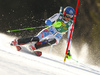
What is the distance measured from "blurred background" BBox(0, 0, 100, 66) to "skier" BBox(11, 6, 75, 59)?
3.06 meters

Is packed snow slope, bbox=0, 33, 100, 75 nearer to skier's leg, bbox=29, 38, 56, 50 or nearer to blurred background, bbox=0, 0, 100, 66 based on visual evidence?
skier's leg, bbox=29, 38, 56, 50

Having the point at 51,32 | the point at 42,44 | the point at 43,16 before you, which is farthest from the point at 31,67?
the point at 43,16

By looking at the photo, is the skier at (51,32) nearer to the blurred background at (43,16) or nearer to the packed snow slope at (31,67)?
the packed snow slope at (31,67)

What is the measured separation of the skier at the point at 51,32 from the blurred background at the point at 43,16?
306cm

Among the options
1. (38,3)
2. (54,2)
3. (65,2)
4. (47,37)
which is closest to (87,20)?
(65,2)

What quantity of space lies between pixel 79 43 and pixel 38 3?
2.25 metres

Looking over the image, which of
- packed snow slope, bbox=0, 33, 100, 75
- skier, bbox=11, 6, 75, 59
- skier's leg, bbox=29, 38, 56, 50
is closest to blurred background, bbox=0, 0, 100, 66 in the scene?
skier, bbox=11, 6, 75, 59

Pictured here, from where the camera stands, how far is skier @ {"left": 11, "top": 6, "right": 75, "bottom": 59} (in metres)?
2.71

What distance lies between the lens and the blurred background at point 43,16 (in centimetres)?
609

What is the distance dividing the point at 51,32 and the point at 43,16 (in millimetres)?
3313

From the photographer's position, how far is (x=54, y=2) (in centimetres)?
594

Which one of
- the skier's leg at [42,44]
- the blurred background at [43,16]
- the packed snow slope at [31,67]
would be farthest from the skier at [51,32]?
the blurred background at [43,16]

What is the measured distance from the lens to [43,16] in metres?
6.12

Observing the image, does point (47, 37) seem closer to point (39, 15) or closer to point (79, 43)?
point (39, 15)
